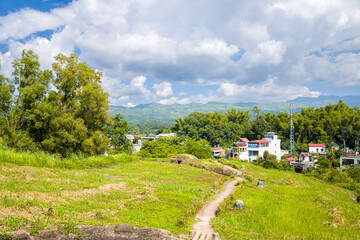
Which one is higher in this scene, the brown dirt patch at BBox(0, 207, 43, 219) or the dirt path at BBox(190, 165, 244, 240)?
the brown dirt patch at BBox(0, 207, 43, 219)

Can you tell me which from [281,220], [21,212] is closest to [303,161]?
[281,220]

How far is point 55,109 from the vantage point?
19.7 metres

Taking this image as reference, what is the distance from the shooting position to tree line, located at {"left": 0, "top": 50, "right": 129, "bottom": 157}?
1842cm

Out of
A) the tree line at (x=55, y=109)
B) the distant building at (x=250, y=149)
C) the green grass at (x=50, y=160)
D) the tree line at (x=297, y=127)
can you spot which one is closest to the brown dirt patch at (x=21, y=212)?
the green grass at (x=50, y=160)

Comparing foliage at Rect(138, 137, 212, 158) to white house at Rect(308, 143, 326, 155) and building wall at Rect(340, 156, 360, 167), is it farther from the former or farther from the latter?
white house at Rect(308, 143, 326, 155)

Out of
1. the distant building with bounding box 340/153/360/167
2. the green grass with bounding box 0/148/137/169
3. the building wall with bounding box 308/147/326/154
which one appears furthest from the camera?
the building wall with bounding box 308/147/326/154

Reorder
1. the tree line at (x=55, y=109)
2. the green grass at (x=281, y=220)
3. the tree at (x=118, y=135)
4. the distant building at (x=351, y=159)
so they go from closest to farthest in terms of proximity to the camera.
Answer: the green grass at (x=281, y=220) → the tree line at (x=55, y=109) → the tree at (x=118, y=135) → the distant building at (x=351, y=159)

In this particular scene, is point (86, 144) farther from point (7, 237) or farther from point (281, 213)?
point (281, 213)

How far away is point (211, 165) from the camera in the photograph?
24219 millimetres

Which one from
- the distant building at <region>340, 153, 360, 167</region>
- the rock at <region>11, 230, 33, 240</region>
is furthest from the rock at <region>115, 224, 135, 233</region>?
the distant building at <region>340, 153, 360, 167</region>

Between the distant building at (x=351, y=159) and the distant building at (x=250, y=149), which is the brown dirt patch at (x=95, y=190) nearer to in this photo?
the distant building at (x=250, y=149)

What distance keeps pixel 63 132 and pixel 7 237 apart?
14.2 meters

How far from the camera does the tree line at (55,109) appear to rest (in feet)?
60.4

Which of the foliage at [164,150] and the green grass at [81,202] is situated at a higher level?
the green grass at [81,202]
